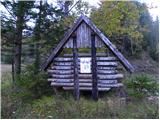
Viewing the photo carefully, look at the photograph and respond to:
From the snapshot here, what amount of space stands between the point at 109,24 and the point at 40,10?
4.70 metres

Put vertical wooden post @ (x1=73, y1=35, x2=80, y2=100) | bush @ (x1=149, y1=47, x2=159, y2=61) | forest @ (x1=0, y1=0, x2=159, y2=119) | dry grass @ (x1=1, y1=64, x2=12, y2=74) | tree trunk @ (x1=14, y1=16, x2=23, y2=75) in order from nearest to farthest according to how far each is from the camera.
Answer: forest @ (x1=0, y1=0, x2=159, y2=119)
vertical wooden post @ (x1=73, y1=35, x2=80, y2=100)
tree trunk @ (x1=14, y1=16, x2=23, y2=75)
dry grass @ (x1=1, y1=64, x2=12, y2=74)
bush @ (x1=149, y1=47, x2=159, y2=61)

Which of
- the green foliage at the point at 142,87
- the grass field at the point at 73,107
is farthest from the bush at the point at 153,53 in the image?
the grass field at the point at 73,107

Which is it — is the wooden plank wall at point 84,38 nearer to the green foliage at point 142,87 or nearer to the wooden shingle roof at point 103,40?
the wooden shingle roof at point 103,40

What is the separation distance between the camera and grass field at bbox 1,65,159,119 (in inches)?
378

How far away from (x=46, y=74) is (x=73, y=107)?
2258mm

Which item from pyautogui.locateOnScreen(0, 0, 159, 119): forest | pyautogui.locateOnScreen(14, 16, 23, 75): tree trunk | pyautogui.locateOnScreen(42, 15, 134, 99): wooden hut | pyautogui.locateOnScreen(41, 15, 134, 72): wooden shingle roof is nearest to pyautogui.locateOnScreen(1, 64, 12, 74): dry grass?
pyautogui.locateOnScreen(0, 0, 159, 119): forest

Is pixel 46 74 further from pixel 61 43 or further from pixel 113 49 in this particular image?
pixel 113 49

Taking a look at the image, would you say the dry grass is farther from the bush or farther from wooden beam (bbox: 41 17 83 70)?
the bush

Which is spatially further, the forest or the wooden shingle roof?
the wooden shingle roof

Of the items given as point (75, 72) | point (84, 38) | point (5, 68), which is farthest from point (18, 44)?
point (84, 38)

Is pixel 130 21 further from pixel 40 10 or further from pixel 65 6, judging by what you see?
pixel 40 10

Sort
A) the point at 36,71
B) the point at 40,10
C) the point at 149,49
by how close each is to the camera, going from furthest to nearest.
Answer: the point at 149,49, the point at 40,10, the point at 36,71

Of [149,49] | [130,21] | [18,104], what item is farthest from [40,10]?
[149,49]

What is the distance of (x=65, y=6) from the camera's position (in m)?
16.8
